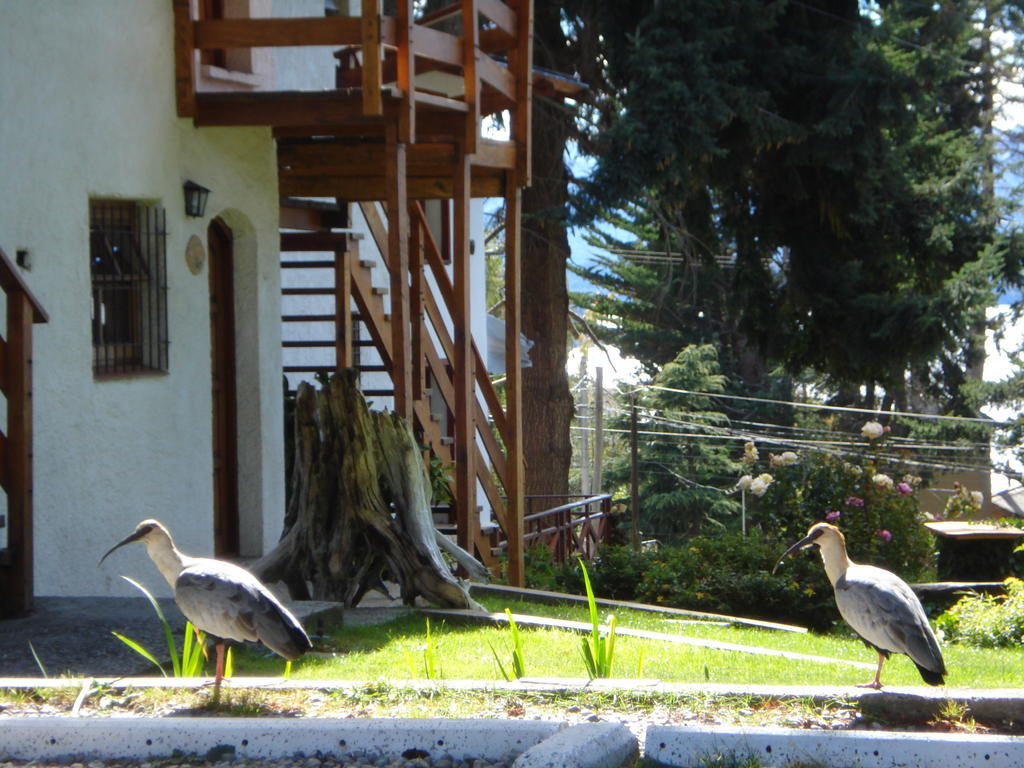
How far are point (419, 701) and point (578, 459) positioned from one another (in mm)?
50041

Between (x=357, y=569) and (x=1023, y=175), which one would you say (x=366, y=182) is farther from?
(x=1023, y=175)

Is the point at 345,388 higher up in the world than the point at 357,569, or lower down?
higher up

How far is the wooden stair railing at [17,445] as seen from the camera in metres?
7.47

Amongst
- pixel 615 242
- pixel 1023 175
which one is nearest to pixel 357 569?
pixel 1023 175

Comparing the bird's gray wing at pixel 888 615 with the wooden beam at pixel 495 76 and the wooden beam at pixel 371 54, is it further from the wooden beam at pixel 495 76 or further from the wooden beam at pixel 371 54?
the wooden beam at pixel 495 76

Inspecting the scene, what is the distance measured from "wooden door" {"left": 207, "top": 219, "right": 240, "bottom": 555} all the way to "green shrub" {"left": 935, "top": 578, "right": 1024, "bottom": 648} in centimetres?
581

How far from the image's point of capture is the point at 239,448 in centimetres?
1149

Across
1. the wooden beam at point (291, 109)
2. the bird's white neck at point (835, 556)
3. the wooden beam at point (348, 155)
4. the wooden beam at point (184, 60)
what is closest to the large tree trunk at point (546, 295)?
the wooden beam at point (348, 155)

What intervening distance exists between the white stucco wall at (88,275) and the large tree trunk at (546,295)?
8.08m

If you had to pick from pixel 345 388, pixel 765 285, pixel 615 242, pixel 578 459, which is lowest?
pixel 578 459

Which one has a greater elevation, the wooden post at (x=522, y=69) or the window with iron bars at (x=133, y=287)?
the wooden post at (x=522, y=69)

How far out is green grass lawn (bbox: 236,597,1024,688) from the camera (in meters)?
6.79

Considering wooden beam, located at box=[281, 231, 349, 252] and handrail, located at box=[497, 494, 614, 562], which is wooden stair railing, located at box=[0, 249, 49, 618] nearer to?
wooden beam, located at box=[281, 231, 349, 252]

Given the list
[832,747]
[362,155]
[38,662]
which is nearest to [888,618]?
[832,747]
